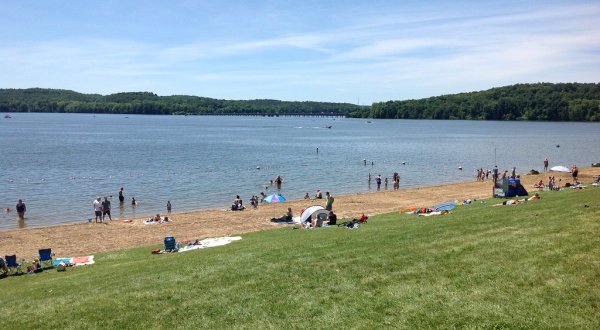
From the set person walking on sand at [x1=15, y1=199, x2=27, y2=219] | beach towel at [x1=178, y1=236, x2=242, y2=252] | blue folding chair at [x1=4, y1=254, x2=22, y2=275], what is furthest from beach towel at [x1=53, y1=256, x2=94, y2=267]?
person walking on sand at [x1=15, y1=199, x2=27, y2=219]

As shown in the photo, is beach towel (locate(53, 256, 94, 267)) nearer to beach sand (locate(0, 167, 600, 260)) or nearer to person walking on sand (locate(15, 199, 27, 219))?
beach sand (locate(0, 167, 600, 260))

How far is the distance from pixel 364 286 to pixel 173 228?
65.9 feet

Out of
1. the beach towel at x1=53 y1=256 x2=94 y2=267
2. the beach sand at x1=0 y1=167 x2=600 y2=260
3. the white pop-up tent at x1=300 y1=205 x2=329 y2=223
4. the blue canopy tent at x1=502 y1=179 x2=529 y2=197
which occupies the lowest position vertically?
the beach sand at x1=0 y1=167 x2=600 y2=260

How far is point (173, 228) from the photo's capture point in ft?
97.9

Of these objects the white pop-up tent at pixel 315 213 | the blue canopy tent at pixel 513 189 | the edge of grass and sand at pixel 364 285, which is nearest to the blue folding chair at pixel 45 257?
the edge of grass and sand at pixel 364 285

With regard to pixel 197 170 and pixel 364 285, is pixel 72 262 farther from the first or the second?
pixel 197 170

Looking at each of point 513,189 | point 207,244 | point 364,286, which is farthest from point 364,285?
point 513,189

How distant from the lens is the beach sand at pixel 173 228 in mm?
25708

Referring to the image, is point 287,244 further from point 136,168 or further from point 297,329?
point 136,168

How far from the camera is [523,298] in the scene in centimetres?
1010

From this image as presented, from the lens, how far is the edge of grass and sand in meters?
9.93

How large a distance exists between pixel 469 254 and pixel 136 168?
5842 cm

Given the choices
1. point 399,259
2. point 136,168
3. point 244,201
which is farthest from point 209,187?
Result: point 399,259

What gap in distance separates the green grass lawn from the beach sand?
9015 mm
